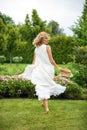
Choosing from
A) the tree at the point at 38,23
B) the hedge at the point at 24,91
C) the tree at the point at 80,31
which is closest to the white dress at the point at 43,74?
the hedge at the point at 24,91

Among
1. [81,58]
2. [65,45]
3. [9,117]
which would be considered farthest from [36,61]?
[65,45]

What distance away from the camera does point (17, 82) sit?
1159 centimetres

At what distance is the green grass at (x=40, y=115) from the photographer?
282 inches

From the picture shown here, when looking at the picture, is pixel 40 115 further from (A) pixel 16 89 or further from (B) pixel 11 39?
(B) pixel 11 39

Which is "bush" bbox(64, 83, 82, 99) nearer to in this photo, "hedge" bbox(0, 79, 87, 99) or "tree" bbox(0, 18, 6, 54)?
"hedge" bbox(0, 79, 87, 99)

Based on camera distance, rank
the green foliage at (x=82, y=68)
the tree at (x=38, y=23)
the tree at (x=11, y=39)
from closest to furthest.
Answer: the green foliage at (x=82, y=68), the tree at (x=11, y=39), the tree at (x=38, y=23)

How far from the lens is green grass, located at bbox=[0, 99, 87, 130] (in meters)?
7.17

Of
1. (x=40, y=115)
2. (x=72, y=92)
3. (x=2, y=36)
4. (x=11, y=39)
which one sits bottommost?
(x=40, y=115)

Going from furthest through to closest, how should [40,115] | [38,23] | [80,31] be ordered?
[38,23] → [80,31] → [40,115]

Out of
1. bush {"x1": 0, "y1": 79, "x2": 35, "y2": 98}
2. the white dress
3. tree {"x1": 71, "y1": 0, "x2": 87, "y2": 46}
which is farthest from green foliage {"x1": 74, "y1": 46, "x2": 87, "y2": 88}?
tree {"x1": 71, "y1": 0, "x2": 87, "y2": 46}

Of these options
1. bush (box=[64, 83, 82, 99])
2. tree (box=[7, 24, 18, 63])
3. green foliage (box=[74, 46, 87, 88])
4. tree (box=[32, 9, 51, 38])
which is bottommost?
bush (box=[64, 83, 82, 99])

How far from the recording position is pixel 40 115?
8.27m

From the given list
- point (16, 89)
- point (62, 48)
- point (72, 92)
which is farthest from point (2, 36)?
point (72, 92)

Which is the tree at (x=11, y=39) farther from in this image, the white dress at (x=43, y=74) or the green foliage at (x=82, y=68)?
the white dress at (x=43, y=74)
